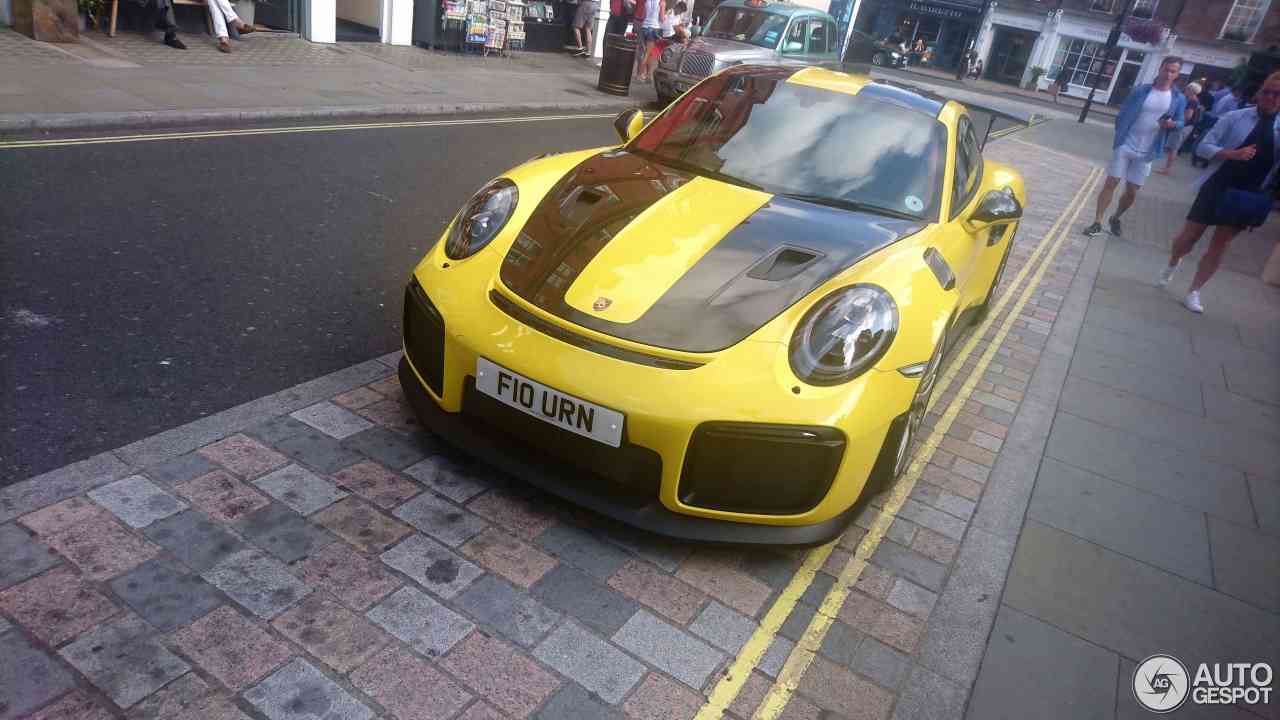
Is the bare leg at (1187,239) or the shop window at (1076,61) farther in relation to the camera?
the shop window at (1076,61)

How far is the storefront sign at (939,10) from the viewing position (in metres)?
46.1

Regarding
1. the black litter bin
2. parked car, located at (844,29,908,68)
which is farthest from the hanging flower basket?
the black litter bin

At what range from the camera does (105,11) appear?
36.9 ft

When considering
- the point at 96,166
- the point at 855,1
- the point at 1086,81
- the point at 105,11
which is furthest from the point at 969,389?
the point at 1086,81

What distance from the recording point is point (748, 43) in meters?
14.8

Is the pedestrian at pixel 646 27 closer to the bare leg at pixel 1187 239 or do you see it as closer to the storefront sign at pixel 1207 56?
the bare leg at pixel 1187 239

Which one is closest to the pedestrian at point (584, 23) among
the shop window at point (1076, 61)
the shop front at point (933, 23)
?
the shop front at point (933, 23)

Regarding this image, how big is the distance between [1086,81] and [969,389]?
48772 mm

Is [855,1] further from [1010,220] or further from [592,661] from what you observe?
[592,661]

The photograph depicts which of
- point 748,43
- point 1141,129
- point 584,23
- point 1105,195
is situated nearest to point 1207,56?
point 584,23

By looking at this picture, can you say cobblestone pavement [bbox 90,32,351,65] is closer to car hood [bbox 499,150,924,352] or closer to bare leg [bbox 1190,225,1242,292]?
car hood [bbox 499,150,924,352]

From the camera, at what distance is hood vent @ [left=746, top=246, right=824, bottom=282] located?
3115 mm

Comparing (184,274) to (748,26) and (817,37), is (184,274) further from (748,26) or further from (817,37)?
(817,37)

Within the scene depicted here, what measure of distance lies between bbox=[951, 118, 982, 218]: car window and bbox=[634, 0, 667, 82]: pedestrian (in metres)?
13.8
